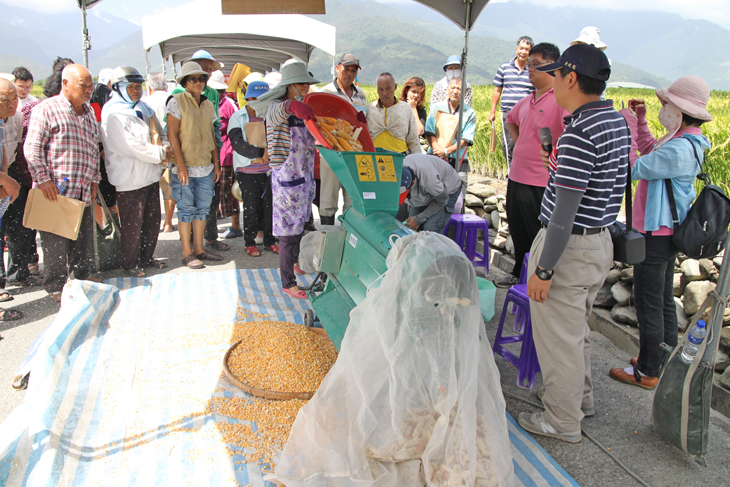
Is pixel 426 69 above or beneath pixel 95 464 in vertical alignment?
above

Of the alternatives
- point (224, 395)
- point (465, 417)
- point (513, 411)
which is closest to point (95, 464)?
point (224, 395)

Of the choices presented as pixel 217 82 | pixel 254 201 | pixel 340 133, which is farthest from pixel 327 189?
pixel 217 82

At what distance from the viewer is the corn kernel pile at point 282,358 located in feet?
8.02

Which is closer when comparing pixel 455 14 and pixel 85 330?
pixel 85 330

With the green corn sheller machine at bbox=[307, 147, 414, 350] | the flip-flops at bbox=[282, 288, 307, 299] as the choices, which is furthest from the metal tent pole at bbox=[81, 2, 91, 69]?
the green corn sheller machine at bbox=[307, 147, 414, 350]

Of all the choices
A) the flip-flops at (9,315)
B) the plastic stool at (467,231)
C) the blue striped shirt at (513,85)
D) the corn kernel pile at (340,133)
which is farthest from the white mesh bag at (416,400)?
the blue striped shirt at (513,85)

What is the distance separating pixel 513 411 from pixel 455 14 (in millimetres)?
3541

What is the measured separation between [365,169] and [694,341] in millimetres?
1736

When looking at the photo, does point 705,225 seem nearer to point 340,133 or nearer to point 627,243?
point 627,243

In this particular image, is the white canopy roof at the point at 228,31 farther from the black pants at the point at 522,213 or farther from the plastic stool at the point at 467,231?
the black pants at the point at 522,213

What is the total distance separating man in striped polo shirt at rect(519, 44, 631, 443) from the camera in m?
1.84

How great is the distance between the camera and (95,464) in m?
1.87

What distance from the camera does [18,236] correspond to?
379 cm

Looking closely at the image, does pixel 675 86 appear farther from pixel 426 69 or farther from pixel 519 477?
pixel 426 69
